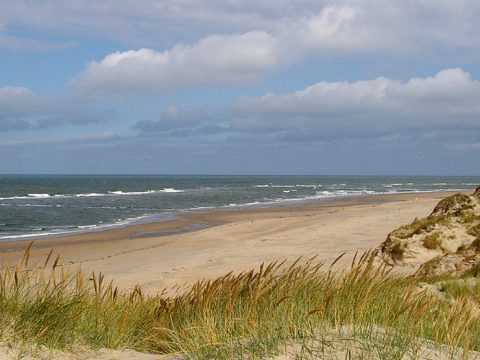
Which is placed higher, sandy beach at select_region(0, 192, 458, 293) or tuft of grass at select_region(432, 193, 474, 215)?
tuft of grass at select_region(432, 193, 474, 215)

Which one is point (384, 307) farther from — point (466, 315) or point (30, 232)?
point (30, 232)

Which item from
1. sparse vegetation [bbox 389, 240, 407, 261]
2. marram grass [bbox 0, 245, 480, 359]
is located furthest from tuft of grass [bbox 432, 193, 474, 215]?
marram grass [bbox 0, 245, 480, 359]

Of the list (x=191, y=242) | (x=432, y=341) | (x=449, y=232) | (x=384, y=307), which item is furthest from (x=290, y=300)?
(x=191, y=242)

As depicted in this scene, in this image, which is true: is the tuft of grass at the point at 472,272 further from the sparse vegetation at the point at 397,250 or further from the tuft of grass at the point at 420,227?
the tuft of grass at the point at 420,227

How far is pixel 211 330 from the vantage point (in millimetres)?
4516

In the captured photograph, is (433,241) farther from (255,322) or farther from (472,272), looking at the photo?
(255,322)

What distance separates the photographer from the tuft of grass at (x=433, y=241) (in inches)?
442

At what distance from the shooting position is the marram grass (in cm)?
423

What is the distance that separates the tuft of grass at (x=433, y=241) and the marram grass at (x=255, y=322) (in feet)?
17.6

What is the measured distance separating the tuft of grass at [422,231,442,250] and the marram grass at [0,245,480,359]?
5380 millimetres

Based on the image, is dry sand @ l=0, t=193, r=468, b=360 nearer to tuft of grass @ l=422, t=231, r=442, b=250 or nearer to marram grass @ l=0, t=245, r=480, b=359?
tuft of grass @ l=422, t=231, r=442, b=250

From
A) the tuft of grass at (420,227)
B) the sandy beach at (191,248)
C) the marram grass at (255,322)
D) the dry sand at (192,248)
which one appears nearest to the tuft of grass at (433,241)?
the tuft of grass at (420,227)

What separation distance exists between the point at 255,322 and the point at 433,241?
7691 mm

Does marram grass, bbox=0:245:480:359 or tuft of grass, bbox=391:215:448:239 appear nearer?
marram grass, bbox=0:245:480:359
